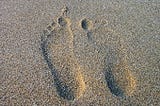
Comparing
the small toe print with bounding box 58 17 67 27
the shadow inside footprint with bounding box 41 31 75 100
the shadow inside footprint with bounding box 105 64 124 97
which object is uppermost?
the small toe print with bounding box 58 17 67 27

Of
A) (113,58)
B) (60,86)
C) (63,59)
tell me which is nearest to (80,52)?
(63,59)

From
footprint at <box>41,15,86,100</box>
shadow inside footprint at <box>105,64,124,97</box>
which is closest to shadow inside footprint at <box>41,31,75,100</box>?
footprint at <box>41,15,86,100</box>

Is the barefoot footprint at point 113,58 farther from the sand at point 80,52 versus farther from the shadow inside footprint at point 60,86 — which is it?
the shadow inside footprint at point 60,86

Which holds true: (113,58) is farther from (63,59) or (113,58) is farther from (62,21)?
(62,21)

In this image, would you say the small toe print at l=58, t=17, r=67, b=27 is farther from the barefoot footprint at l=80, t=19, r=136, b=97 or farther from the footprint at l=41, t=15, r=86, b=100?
the barefoot footprint at l=80, t=19, r=136, b=97

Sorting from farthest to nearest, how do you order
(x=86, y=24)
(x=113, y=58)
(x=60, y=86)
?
(x=86, y=24) < (x=113, y=58) < (x=60, y=86)

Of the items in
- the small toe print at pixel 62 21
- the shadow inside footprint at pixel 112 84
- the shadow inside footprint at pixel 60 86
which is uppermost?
the small toe print at pixel 62 21

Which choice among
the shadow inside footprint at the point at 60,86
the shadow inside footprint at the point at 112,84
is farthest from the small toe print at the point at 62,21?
the shadow inside footprint at the point at 112,84
